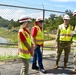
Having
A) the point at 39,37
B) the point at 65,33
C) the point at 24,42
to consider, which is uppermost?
the point at 65,33

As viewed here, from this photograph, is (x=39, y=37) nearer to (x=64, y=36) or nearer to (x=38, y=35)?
(x=38, y=35)

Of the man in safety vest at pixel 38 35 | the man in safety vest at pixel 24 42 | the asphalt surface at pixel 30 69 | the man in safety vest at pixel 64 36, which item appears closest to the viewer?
the man in safety vest at pixel 24 42

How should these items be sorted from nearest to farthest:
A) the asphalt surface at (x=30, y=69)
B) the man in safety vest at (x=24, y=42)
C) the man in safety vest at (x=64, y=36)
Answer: the man in safety vest at (x=24, y=42) < the asphalt surface at (x=30, y=69) < the man in safety vest at (x=64, y=36)

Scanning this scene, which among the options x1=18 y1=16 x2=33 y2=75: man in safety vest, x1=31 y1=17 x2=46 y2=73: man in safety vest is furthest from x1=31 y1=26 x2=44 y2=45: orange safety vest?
x1=18 y1=16 x2=33 y2=75: man in safety vest

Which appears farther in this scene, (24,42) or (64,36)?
(64,36)

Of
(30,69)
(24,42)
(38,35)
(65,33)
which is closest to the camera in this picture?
(24,42)

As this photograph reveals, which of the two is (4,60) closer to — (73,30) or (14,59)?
(14,59)

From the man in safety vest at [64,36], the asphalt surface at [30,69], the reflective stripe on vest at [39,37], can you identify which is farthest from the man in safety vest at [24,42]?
the man in safety vest at [64,36]

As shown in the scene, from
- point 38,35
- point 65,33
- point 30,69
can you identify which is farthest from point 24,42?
point 30,69

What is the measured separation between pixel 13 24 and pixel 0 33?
3.07 feet

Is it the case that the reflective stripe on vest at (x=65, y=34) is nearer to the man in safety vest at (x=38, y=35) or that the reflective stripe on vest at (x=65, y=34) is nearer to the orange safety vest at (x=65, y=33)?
the orange safety vest at (x=65, y=33)

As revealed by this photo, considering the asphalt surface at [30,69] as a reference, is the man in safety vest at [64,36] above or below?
above

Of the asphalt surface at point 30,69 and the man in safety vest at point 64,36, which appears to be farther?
the man in safety vest at point 64,36

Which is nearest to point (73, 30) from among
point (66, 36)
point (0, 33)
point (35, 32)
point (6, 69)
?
point (66, 36)
